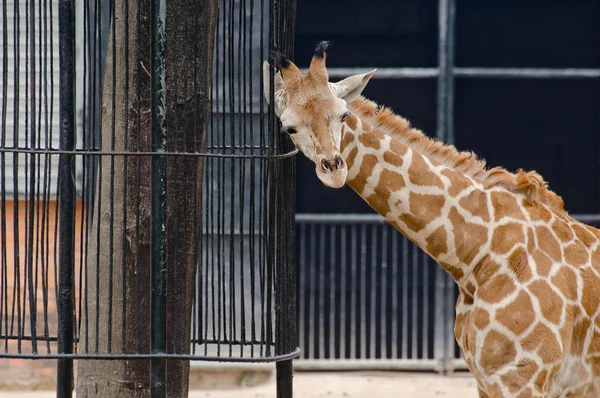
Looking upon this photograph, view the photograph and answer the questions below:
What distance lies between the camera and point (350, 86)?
4305 mm

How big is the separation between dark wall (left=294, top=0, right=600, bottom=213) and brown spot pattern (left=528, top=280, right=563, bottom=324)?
5418mm

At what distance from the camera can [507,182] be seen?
4.55 m

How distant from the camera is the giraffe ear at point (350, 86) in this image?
13.9 feet

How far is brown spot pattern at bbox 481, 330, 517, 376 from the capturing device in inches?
165

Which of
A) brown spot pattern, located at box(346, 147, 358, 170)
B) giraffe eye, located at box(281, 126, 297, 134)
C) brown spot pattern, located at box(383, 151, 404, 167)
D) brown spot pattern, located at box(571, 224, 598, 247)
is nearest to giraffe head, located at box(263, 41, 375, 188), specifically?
giraffe eye, located at box(281, 126, 297, 134)

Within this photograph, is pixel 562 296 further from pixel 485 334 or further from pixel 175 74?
pixel 175 74

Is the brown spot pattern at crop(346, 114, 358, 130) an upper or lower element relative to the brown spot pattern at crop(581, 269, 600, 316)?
upper

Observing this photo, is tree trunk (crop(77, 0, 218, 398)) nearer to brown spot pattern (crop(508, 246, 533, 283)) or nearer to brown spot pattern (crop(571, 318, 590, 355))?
brown spot pattern (crop(508, 246, 533, 283))

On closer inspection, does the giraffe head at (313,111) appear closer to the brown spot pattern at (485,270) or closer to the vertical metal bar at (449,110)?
the brown spot pattern at (485,270)

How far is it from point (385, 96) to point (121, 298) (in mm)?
5988

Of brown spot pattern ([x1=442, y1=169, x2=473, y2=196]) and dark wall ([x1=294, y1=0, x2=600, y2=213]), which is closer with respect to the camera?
brown spot pattern ([x1=442, y1=169, x2=473, y2=196])

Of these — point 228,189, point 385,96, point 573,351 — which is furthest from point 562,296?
point 385,96

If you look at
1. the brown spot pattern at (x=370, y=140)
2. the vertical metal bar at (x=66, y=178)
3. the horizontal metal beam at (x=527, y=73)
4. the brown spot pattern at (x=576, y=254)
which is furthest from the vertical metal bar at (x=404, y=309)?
the vertical metal bar at (x=66, y=178)

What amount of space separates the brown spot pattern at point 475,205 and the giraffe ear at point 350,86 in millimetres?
690
